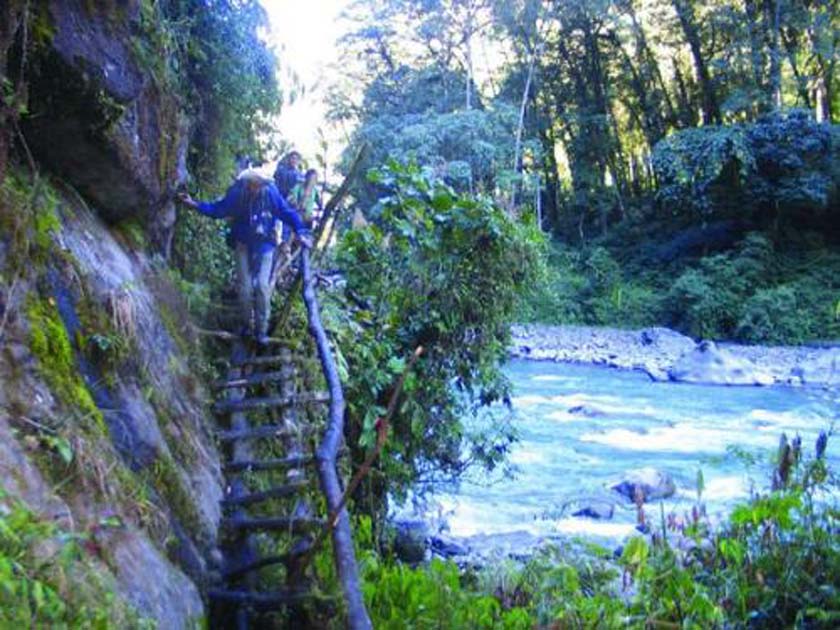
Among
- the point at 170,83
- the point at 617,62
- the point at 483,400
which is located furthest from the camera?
the point at 617,62

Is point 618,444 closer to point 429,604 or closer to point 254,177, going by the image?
point 254,177

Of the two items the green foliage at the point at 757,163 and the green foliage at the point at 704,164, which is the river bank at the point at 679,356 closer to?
the green foliage at the point at 704,164

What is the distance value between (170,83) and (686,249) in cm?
2572

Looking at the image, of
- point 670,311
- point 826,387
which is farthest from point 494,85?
point 826,387

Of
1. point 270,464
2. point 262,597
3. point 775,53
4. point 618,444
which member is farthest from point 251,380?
point 775,53

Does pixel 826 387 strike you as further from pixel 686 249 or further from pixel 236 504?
pixel 236 504

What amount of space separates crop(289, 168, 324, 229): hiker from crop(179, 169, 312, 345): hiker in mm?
251

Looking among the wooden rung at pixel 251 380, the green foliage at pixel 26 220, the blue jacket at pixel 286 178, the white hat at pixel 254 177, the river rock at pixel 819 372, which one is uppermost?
the blue jacket at pixel 286 178

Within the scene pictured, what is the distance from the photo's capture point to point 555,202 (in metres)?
35.6

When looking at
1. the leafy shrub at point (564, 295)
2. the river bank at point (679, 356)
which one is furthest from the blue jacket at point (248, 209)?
the leafy shrub at point (564, 295)

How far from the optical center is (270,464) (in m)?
4.16

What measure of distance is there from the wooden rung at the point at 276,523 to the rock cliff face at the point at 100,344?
5.3 inches

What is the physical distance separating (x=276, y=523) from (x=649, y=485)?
6.42 metres

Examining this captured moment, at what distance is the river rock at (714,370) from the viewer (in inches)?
670
